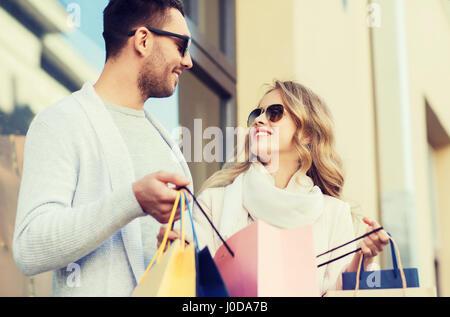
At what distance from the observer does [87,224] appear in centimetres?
124

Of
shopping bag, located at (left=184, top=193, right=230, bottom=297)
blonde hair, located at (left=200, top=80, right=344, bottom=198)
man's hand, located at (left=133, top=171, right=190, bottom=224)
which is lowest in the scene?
shopping bag, located at (left=184, top=193, right=230, bottom=297)

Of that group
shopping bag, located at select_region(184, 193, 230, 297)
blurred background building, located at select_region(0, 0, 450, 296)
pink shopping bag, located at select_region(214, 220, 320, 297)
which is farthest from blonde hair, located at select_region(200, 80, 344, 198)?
shopping bag, located at select_region(184, 193, 230, 297)

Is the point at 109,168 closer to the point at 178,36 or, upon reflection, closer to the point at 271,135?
the point at 178,36

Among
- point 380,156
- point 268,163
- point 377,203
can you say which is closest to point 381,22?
point 380,156

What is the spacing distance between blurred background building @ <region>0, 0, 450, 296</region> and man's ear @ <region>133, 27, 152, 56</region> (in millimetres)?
589

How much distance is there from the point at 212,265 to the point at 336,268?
0.79 metres

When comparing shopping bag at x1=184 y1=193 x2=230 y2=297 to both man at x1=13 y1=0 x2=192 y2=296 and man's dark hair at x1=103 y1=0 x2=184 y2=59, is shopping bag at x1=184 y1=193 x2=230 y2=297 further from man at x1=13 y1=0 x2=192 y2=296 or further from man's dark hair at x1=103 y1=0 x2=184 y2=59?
man's dark hair at x1=103 y1=0 x2=184 y2=59

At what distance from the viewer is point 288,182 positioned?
213 cm

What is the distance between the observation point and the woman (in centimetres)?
192

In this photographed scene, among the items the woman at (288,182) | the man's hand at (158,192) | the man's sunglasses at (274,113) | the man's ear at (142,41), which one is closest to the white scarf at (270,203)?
the woman at (288,182)

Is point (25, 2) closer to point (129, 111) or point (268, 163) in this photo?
point (129, 111)

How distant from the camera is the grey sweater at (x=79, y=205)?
49.0 inches

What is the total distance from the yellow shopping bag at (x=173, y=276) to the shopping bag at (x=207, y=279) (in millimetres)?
32

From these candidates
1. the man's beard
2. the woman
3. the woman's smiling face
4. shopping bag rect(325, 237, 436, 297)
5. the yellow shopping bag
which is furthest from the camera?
the woman's smiling face
